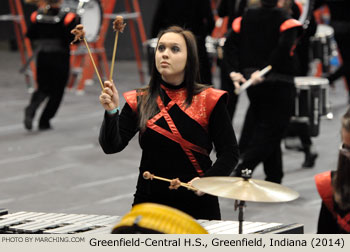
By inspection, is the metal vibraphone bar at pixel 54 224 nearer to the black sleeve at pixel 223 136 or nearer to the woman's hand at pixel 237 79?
the black sleeve at pixel 223 136

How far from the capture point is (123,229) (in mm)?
2707

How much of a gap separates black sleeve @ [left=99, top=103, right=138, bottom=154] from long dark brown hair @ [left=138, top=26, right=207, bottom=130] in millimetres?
87

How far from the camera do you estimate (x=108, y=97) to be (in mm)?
3824

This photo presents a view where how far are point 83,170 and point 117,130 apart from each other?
3693mm

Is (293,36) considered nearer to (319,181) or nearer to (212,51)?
(319,181)

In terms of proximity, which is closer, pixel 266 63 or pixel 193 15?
pixel 266 63

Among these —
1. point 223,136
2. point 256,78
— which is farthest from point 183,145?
point 256,78

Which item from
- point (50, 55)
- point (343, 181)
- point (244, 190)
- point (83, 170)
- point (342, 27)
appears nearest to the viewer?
point (244, 190)

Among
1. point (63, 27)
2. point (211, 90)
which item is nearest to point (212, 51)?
point (63, 27)

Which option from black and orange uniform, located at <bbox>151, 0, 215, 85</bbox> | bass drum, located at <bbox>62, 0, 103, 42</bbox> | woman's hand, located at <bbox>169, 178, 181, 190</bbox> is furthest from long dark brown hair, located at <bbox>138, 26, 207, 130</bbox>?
bass drum, located at <bbox>62, 0, 103, 42</bbox>

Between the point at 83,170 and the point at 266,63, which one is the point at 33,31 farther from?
the point at 266,63

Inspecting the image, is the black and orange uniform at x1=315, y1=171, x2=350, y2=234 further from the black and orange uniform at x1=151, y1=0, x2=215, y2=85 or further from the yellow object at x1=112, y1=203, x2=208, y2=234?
the black and orange uniform at x1=151, y1=0, x2=215, y2=85

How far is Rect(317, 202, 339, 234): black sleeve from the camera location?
362 cm

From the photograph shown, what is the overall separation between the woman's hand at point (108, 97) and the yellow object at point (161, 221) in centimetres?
121
